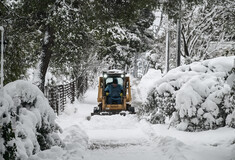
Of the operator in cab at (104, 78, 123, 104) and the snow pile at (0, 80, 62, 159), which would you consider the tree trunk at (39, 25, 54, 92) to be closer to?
the operator in cab at (104, 78, 123, 104)

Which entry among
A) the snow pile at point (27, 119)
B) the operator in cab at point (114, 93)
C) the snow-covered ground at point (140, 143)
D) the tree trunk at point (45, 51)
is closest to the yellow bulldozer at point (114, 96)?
the operator in cab at point (114, 93)

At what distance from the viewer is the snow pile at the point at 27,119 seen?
5.02m

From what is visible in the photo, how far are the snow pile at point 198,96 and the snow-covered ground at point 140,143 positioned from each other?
1.33ft

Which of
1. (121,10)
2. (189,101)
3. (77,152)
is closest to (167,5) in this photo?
(121,10)

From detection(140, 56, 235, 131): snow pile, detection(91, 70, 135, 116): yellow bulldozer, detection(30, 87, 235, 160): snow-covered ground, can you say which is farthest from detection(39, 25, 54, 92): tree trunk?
detection(140, 56, 235, 131): snow pile

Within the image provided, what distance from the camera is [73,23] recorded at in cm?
1059

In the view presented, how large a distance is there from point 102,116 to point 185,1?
668 cm

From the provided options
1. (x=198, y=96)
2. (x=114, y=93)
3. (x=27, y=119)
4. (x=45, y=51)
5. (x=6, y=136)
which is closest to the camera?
(x=6, y=136)

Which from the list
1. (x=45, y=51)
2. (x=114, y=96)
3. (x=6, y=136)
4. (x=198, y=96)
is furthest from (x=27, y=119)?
(x=114, y=96)

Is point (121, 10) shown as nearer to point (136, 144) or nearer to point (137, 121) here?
point (136, 144)

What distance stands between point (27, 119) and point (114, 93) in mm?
10198

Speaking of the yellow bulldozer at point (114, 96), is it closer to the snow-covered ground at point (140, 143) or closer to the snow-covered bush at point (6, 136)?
the snow-covered ground at point (140, 143)

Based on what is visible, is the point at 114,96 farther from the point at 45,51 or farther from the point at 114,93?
the point at 45,51

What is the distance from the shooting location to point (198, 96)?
994 cm
